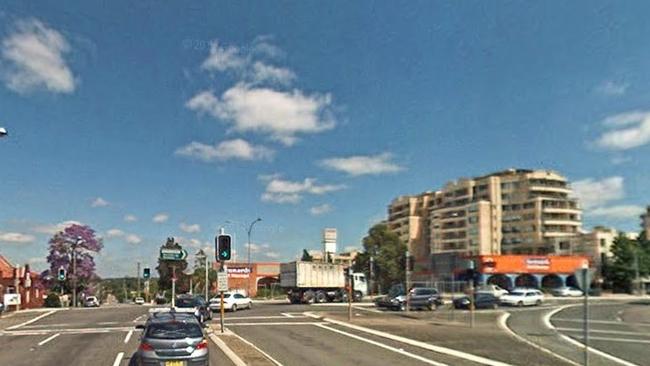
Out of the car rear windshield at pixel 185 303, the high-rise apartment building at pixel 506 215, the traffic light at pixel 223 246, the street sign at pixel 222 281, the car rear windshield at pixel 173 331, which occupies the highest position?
the high-rise apartment building at pixel 506 215

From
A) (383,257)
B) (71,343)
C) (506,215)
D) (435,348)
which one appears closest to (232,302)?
(71,343)

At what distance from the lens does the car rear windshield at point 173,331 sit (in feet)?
48.1

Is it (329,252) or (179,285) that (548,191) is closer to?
(329,252)

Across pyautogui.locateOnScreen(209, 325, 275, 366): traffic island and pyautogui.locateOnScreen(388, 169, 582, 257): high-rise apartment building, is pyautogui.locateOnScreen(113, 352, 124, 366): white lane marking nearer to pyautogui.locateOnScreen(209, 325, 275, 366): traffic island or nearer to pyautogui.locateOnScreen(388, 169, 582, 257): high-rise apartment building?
pyautogui.locateOnScreen(209, 325, 275, 366): traffic island

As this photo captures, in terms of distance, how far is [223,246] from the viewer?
25.2 metres

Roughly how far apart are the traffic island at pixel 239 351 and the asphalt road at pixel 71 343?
285 millimetres

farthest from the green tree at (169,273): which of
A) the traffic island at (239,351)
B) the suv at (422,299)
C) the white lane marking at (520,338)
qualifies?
the traffic island at (239,351)

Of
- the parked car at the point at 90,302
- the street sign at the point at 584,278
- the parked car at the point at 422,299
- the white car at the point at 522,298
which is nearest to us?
the street sign at the point at 584,278

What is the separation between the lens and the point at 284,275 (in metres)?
58.3

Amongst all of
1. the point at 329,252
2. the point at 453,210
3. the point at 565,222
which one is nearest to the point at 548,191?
the point at 565,222

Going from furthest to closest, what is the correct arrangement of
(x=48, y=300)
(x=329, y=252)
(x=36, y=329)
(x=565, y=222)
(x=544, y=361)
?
(x=565, y=222), (x=329, y=252), (x=48, y=300), (x=36, y=329), (x=544, y=361)

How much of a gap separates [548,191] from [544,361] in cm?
11849

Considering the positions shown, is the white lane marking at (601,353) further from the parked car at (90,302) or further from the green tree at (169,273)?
the green tree at (169,273)

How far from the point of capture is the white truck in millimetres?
55969
